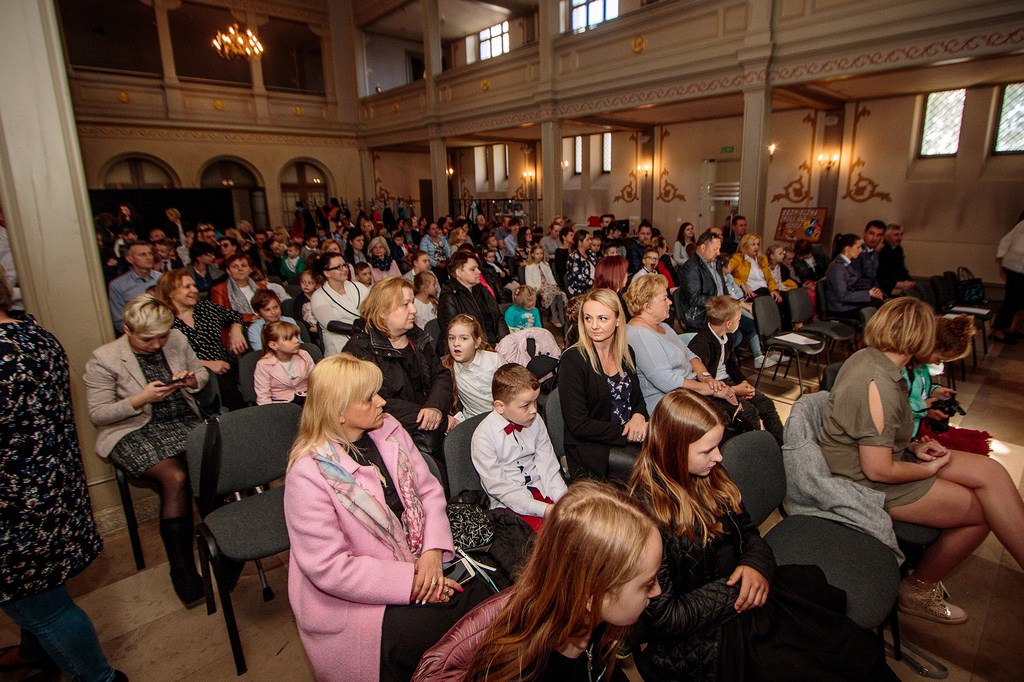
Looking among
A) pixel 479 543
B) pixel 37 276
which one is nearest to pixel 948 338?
pixel 479 543

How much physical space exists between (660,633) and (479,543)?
74cm

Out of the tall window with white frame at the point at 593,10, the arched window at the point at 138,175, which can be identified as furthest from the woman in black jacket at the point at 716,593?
the arched window at the point at 138,175

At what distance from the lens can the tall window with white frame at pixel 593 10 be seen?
12.0 metres

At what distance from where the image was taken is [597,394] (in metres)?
2.64

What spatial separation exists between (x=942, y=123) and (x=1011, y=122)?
92 cm

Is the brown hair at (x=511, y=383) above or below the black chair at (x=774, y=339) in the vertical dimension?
above

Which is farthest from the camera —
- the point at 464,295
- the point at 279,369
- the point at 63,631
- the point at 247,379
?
the point at 464,295

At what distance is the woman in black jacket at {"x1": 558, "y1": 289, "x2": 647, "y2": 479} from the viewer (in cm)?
254

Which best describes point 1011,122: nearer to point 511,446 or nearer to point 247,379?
point 511,446

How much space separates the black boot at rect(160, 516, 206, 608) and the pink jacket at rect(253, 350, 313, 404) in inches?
37.0

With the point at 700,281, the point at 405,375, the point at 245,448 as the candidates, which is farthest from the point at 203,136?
the point at 245,448

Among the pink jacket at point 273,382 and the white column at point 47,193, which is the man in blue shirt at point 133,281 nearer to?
the white column at point 47,193

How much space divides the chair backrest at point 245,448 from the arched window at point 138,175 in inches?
540

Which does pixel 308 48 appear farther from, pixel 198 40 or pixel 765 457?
pixel 765 457
